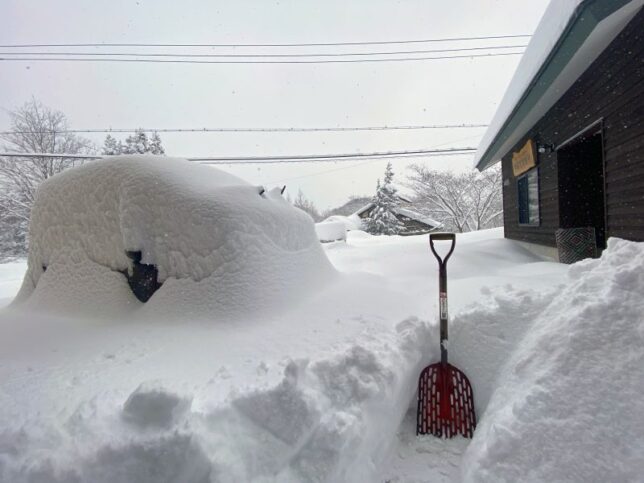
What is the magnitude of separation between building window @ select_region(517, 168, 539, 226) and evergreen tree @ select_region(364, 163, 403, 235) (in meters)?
19.2

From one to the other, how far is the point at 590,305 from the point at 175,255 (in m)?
3.27

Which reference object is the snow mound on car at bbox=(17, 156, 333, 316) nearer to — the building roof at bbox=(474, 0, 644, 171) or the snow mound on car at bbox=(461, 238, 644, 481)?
the snow mound on car at bbox=(461, 238, 644, 481)

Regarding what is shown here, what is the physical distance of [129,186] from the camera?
343 cm

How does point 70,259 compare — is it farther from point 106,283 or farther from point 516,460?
point 516,460

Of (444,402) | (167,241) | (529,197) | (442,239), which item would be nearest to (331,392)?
(444,402)

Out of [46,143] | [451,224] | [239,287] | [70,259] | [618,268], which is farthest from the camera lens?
[451,224]

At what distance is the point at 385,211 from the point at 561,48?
24703mm

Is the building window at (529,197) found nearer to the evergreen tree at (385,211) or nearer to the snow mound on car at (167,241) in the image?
the snow mound on car at (167,241)

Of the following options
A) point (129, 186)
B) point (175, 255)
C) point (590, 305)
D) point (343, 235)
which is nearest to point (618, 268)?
point (590, 305)

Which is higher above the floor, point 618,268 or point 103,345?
point 618,268

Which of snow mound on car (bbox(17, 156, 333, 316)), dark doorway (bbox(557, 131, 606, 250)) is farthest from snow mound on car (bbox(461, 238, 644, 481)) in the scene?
dark doorway (bbox(557, 131, 606, 250))

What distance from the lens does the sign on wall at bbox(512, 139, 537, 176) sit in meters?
7.14

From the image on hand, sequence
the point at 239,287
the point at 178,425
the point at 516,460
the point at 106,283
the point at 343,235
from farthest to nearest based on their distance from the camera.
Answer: the point at 343,235
the point at 106,283
the point at 239,287
the point at 516,460
the point at 178,425

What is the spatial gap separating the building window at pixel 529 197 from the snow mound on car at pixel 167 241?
600cm
